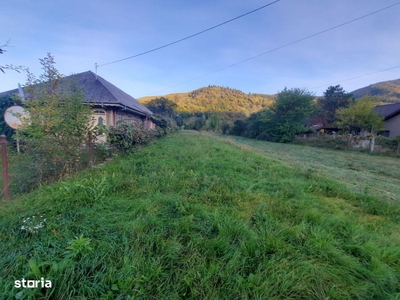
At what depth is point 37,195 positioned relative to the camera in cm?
275

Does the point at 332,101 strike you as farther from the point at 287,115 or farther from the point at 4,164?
the point at 4,164

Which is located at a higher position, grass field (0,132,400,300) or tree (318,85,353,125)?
tree (318,85,353,125)

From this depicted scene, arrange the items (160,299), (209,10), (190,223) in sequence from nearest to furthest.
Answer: (160,299)
(190,223)
(209,10)

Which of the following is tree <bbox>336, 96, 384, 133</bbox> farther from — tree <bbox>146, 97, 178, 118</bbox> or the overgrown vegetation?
tree <bbox>146, 97, 178, 118</bbox>

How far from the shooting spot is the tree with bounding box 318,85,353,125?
28109 mm

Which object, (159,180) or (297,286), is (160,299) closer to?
(297,286)

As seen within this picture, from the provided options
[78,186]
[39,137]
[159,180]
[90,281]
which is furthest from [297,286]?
[39,137]

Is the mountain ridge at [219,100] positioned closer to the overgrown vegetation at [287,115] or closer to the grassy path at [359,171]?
the overgrown vegetation at [287,115]

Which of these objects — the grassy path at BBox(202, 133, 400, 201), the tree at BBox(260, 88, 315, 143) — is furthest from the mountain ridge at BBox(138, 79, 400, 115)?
the grassy path at BBox(202, 133, 400, 201)

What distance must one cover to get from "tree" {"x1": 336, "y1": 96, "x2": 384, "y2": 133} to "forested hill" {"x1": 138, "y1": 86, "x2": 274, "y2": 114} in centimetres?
4012

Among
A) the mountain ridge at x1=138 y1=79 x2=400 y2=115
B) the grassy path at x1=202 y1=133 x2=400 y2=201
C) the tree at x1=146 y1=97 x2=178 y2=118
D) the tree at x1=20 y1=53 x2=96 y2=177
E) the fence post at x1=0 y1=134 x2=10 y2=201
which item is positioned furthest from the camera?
the mountain ridge at x1=138 y1=79 x2=400 y2=115

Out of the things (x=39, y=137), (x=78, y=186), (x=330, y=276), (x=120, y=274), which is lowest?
(x=330, y=276)

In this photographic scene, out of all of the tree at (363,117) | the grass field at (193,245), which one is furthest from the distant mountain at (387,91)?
the grass field at (193,245)

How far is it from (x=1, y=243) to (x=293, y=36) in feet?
42.6
